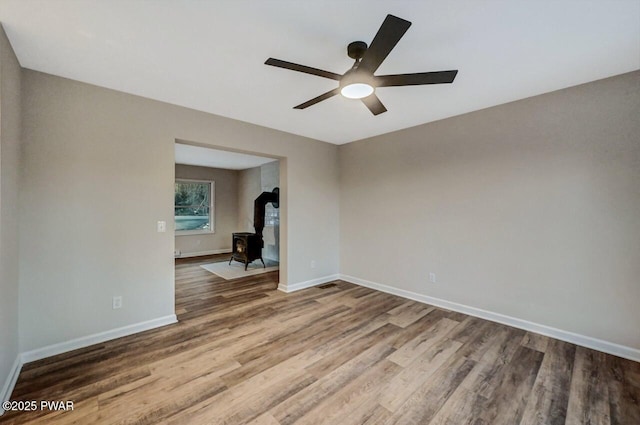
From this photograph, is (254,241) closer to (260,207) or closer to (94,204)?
(260,207)

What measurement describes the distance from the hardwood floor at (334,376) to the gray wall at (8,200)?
363mm

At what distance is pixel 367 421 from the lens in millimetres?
1635

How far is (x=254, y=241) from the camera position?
18.5 ft

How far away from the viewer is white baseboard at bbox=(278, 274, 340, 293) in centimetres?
417

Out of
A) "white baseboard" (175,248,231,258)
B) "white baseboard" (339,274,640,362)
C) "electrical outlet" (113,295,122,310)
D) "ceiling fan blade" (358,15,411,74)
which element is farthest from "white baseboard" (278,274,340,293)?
"white baseboard" (175,248,231,258)

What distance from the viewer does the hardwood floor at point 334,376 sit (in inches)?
66.4

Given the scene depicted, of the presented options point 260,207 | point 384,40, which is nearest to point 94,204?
point 384,40

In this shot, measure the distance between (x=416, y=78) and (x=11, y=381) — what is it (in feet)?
11.9

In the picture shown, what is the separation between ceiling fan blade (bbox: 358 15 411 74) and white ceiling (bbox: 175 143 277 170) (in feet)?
11.8

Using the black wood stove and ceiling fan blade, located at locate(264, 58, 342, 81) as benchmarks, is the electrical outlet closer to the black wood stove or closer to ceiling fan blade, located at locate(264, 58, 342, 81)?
ceiling fan blade, located at locate(264, 58, 342, 81)

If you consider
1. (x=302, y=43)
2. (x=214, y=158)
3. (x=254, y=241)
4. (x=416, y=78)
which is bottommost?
(x=254, y=241)

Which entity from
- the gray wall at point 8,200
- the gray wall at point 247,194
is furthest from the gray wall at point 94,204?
the gray wall at point 247,194

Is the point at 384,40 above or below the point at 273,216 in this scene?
above

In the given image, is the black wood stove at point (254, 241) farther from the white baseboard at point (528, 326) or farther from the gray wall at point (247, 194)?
the white baseboard at point (528, 326)
